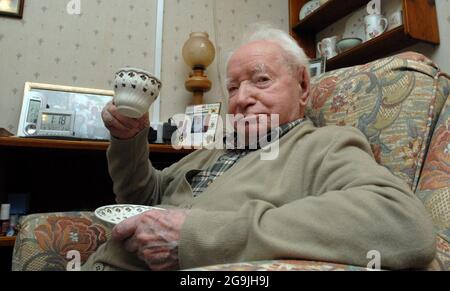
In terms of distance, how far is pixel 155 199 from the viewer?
1068 millimetres

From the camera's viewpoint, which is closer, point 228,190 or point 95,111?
point 228,190

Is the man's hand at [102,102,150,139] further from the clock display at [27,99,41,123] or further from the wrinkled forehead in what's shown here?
the clock display at [27,99,41,123]

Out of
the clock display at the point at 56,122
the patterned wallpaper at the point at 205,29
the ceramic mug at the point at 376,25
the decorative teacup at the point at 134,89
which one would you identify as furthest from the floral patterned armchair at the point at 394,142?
the patterned wallpaper at the point at 205,29

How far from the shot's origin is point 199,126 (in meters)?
1.74

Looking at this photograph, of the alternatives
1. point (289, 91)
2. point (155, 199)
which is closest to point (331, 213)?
point (289, 91)

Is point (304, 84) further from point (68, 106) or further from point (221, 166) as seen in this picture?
point (68, 106)

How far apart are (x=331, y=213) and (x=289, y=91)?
1.77 ft

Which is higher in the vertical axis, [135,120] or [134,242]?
[135,120]

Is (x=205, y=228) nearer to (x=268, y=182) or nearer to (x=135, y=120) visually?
(x=268, y=182)

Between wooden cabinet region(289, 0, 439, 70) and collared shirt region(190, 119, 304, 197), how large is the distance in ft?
2.51

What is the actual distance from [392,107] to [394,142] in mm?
102

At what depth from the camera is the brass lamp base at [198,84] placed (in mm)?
1808

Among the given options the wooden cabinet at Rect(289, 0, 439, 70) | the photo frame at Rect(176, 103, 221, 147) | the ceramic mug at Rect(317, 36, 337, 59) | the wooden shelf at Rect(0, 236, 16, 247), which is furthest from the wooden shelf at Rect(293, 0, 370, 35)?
the wooden shelf at Rect(0, 236, 16, 247)
